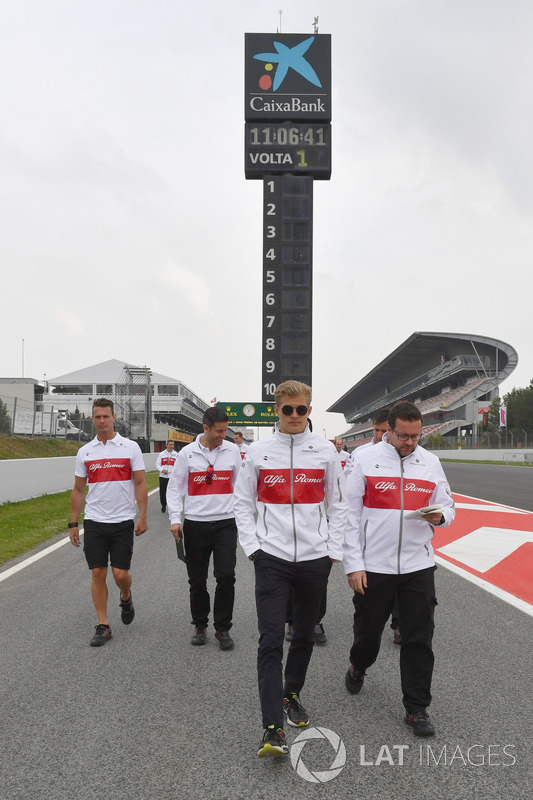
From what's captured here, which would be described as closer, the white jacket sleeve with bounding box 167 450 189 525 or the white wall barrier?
the white jacket sleeve with bounding box 167 450 189 525

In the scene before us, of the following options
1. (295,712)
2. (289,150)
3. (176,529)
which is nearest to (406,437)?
(295,712)

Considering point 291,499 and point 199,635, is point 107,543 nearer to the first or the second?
point 199,635

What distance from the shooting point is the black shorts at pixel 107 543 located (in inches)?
203

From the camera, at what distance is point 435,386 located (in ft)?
261

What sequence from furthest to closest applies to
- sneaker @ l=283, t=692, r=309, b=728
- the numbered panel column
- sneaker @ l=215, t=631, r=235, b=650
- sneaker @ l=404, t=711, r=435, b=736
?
the numbered panel column
sneaker @ l=215, t=631, r=235, b=650
sneaker @ l=283, t=692, r=309, b=728
sneaker @ l=404, t=711, r=435, b=736

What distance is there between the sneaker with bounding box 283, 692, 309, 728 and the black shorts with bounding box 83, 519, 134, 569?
6.80ft

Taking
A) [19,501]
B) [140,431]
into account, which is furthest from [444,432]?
[19,501]

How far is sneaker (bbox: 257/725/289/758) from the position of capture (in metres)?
2.94

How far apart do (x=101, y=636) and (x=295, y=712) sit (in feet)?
6.56

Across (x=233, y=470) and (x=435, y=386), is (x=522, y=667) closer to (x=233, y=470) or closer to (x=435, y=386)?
(x=233, y=470)

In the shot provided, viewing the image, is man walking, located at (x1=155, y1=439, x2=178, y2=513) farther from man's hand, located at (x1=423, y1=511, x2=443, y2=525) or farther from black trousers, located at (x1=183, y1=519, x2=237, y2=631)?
man's hand, located at (x1=423, y1=511, x2=443, y2=525)

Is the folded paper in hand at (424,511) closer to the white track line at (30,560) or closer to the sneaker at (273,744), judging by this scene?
the sneaker at (273,744)

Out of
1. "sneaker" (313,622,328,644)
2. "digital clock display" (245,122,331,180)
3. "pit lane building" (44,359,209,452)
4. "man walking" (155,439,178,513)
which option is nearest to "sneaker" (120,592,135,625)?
"sneaker" (313,622,328,644)

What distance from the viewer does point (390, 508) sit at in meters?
3.69
